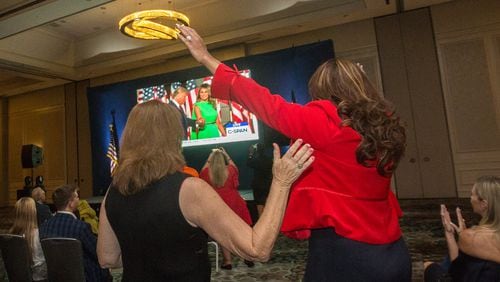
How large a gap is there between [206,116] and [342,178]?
6.36 meters

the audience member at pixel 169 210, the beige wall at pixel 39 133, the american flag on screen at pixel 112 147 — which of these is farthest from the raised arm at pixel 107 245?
the beige wall at pixel 39 133

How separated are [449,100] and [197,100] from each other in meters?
4.71

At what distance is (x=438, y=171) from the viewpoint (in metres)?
6.19

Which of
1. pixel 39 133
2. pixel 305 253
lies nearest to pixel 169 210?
pixel 305 253

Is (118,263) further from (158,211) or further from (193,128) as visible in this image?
(193,128)

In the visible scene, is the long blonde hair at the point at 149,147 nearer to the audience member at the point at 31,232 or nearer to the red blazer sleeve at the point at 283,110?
the red blazer sleeve at the point at 283,110

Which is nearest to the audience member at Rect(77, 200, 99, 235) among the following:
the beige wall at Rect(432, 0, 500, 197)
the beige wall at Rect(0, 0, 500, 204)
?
the beige wall at Rect(0, 0, 500, 204)

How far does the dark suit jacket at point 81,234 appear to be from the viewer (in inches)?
82.0

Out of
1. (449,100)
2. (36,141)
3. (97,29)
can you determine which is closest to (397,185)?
(449,100)

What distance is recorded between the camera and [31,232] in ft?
8.14

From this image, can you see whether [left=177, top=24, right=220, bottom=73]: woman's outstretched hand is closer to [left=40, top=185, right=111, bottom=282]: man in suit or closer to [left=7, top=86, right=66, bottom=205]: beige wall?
[left=40, top=185, right=111, bottom=282]: man in suit

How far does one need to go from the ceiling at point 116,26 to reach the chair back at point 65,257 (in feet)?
12.9

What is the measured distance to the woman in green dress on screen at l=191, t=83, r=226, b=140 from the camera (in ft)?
23.1

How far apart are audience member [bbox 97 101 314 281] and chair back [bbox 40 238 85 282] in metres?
0.93
